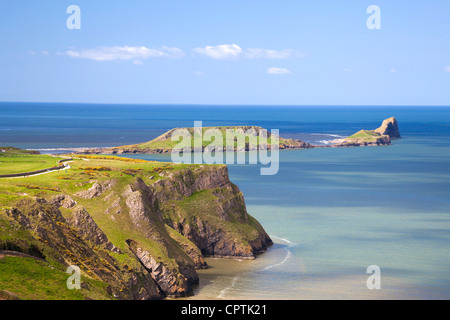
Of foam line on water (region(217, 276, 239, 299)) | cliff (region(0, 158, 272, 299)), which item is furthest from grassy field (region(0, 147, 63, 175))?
foam line on water (region(217, 276, 239, 299))

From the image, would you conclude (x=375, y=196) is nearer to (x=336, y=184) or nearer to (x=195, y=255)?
(x=336, y=184)

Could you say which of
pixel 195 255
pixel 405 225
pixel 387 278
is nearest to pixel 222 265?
pixel 195 255

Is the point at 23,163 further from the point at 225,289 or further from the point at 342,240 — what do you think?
the point at 342,240

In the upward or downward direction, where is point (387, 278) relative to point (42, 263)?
downward

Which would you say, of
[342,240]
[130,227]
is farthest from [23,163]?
[342,240]

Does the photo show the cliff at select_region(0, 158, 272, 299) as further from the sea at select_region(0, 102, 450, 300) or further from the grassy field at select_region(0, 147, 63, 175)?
the grassy field at select_region(0, 147, 63, 175)

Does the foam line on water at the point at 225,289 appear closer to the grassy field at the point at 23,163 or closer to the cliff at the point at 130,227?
the cliff at the point at 130,227
